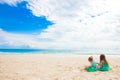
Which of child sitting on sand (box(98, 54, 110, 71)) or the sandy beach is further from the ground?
child sitting on sand (box(98, 54, 110, 71))

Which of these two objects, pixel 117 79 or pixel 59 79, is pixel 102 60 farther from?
pixel 59 79

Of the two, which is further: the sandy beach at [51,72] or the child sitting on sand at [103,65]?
the child sitting on sand at [103,65]

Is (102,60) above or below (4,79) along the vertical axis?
above

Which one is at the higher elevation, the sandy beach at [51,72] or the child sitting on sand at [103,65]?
the child sitting on sand at [103,65]

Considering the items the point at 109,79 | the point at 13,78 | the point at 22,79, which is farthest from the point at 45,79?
the point at 109,79

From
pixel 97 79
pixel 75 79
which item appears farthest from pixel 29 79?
pixel 97 79

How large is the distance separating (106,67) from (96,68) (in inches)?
26.6

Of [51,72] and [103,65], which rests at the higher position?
[103,65]

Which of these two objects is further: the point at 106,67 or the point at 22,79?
the point at 106,67

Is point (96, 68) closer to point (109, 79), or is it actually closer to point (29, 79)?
point (109, 79)

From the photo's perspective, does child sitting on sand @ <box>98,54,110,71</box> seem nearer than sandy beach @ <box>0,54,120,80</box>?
No

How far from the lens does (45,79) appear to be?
25.9 feet

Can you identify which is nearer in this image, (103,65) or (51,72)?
(51,72)

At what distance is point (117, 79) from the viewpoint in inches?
302
